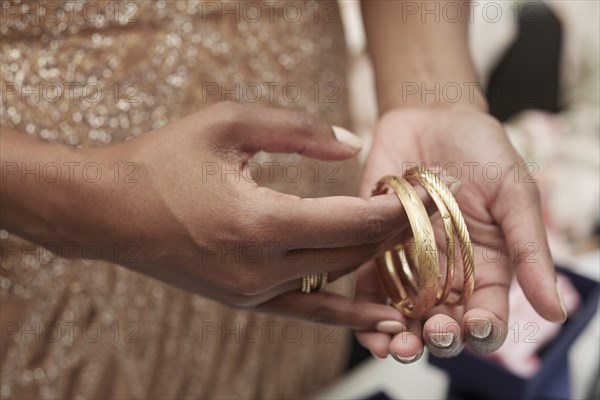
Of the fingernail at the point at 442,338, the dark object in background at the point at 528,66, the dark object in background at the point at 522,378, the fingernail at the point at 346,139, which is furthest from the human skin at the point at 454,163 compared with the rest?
the dark object in background at the point at 528,66

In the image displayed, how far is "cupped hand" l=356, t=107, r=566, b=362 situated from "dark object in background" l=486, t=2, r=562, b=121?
1184 mm

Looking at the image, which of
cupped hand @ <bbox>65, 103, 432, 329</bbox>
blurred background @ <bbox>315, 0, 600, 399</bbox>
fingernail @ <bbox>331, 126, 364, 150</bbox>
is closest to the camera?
cupped hand @ <bbox>65, 103, 432, 329</bbox>

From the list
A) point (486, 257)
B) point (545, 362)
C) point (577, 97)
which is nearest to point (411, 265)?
point (486, 257)

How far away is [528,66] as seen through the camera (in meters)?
1.79

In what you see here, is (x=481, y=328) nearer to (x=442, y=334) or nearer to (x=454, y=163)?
(x=442, y=334)

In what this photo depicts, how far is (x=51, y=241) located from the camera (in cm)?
53

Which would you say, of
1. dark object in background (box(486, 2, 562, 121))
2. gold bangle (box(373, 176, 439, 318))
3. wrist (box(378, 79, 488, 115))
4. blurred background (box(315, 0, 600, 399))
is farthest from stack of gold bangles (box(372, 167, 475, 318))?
dark object in background (box(486, 2, 562, 121))

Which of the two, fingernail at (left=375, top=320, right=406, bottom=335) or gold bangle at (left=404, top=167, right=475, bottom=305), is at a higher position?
gold bangle at (left=404, top=167, right=475, bottom=305)

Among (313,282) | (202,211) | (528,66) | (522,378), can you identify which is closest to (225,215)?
(202,211)

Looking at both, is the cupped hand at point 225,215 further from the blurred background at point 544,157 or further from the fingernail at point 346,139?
the blurred background at point 544,157

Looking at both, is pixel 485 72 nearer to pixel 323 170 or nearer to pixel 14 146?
pixel 323 170

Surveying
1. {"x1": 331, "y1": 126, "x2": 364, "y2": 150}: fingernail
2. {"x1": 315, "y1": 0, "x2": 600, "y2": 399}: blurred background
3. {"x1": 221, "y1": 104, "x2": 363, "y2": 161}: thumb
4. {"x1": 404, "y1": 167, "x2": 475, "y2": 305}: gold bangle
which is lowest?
{"x1": 315, "y1": 0, "x2": 600, "y2": 399}: blurred background

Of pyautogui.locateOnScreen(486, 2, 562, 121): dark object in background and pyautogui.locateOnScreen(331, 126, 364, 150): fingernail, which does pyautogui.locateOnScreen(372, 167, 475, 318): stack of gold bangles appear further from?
pyautogui.locateOnScreen(486, 2, 562, 121): dark object in background

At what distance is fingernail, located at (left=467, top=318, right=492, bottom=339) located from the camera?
503mm
